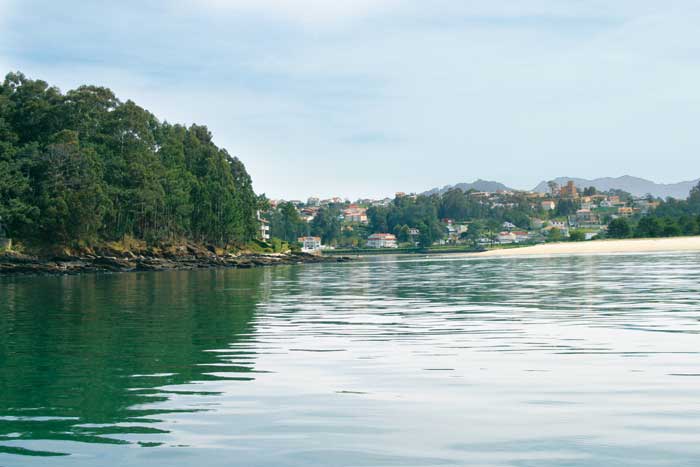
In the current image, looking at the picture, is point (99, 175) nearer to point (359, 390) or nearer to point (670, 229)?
point (359, 390)

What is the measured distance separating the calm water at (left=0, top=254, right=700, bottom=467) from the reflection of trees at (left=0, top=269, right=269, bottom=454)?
0.07 m

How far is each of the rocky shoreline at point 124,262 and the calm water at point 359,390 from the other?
63567 mm

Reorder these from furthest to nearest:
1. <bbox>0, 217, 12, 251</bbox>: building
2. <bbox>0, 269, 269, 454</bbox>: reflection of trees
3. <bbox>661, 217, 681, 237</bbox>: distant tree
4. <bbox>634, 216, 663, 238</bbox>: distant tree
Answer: <bbox>634, 216, 663, 238</bbox>: distant tree → <bbox>661, 217, 681, 237</bbox>: distant tree → <bbox>0, 217, 12, 251</bbox>: building → <bbox>0, 269, 269, 454</bbox>: reflection of trees

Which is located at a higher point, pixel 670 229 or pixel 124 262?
pixel 670 229

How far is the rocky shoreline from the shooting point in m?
87.4

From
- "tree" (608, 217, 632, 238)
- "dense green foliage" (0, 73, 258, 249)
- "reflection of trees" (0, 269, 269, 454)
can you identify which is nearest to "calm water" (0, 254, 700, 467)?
"reflection of trees" (0, 269, 269, 454)

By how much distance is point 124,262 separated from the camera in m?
95.5

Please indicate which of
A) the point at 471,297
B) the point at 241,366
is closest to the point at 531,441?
the point at 241,366

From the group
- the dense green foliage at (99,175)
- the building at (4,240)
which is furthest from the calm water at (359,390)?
the building at (4,240)

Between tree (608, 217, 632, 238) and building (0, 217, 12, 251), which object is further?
tree (608, 217, 632, 238)

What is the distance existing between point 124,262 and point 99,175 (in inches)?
544

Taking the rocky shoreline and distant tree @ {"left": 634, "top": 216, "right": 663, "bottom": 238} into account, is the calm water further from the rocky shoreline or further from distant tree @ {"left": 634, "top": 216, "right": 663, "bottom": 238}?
distant tree @ {"left": 634, "top": 216, "right": 663, "bottom": 238}

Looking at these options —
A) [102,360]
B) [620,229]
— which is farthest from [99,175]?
[620,229]

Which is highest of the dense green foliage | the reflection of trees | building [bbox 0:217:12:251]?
the dense green foliage
